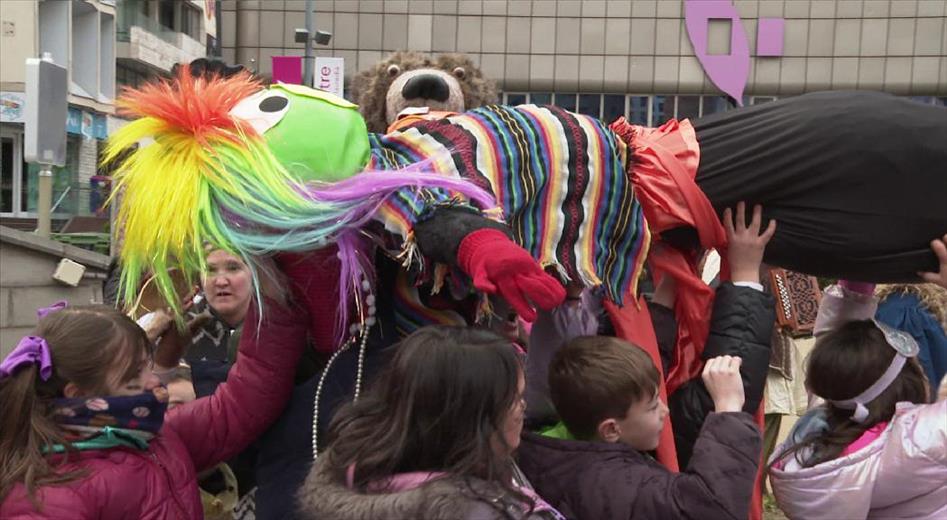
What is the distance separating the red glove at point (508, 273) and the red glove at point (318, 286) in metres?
0.43

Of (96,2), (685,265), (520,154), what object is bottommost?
(685,265)

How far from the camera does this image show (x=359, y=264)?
1.94 m

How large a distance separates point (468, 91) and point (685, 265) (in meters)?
1.15

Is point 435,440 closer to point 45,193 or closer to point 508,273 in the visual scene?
point 508,273

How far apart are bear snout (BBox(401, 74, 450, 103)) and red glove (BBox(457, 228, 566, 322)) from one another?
4.16 feet

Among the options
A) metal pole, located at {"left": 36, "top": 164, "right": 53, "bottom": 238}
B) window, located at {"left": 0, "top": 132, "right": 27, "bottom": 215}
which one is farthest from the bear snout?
window, located at {"left": 0, "top": 132, "right": 27, "bottom": 215}

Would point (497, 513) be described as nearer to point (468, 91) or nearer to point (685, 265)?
point (685, 265)

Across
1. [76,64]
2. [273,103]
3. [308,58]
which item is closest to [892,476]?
[273,103]

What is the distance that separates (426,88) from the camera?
290 centimetres

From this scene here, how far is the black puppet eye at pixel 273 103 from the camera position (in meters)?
1.97

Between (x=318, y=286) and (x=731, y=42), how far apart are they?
2156 centimetres

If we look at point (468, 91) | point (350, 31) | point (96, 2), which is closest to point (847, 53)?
point (350, 31)

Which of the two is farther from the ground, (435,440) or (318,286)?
(318,286)

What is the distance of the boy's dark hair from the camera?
6.58 ft
